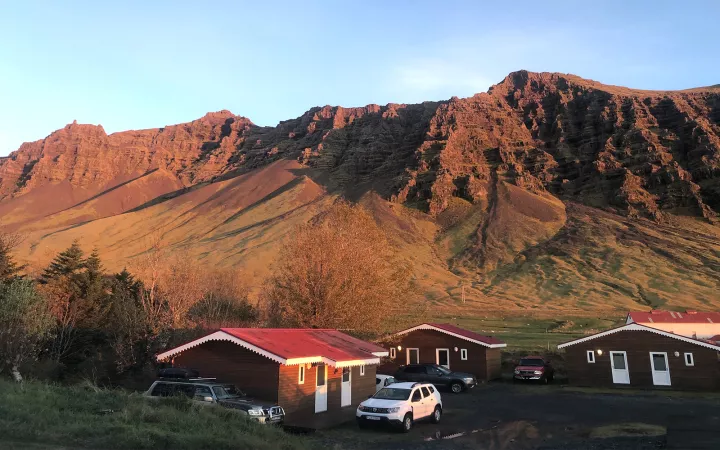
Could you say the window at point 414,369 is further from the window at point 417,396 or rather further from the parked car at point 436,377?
the window at point 417,396

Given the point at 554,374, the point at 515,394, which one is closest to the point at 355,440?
the point at 515,394

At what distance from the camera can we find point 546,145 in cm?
15675

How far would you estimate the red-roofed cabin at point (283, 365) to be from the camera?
56.6ft

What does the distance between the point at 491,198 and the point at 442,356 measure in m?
97.7

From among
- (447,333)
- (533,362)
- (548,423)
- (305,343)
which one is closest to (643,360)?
(533,362)

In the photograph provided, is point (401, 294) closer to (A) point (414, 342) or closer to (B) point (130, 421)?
(A) point (414, 342)

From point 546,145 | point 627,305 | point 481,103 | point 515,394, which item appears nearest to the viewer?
point 515,394

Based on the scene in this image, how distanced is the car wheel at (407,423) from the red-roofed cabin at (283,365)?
3.32 meters

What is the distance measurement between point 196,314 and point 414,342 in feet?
51.6

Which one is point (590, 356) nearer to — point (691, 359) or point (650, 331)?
point (650, 331)

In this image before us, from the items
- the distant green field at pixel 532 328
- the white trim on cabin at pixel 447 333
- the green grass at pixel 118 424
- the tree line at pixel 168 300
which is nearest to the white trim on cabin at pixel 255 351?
the green grass at pixel 118 424

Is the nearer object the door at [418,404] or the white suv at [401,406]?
the white suv at [401,406]

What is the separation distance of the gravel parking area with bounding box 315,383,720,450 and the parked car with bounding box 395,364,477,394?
97 cm

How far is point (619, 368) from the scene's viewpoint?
30516mm
